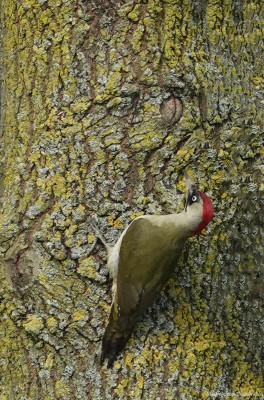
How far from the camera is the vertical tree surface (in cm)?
301

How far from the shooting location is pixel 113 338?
9.67 ft

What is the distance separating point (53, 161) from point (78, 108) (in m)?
0.27

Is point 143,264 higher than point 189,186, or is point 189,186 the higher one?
point 189,186

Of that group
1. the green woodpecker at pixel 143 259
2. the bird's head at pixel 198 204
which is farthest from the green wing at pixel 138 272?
the bird's head at pixel 198 204

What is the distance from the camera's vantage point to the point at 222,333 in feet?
10.3

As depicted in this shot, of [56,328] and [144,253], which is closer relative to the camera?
[56,328]

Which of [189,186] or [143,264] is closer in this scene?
[189,186]

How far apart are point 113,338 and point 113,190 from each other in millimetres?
672

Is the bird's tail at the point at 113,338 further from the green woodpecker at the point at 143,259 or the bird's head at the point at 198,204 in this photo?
the bird's head at the point at 198,204

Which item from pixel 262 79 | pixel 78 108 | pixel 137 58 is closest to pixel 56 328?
pixel 78 108

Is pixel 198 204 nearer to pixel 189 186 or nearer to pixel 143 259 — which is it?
pixel 189 186

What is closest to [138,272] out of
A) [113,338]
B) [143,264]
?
[143,264]

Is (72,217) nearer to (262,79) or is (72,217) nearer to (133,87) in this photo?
(133,87)

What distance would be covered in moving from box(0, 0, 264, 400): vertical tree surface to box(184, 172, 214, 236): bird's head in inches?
2.6
